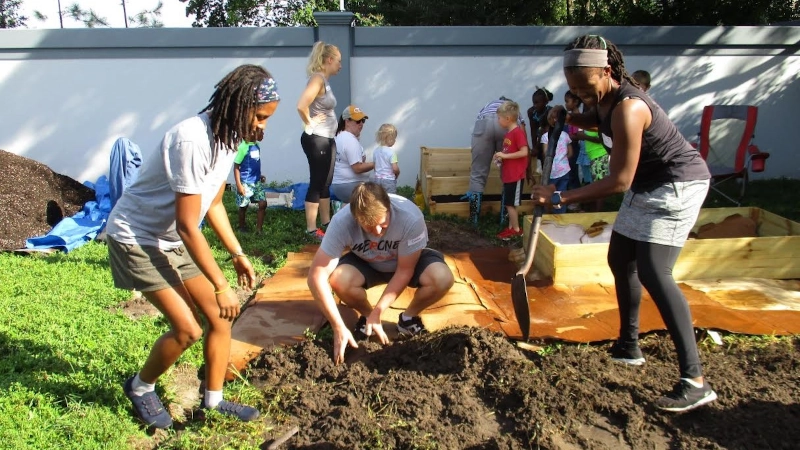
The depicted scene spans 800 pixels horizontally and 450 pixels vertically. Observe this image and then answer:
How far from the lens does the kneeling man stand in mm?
3287

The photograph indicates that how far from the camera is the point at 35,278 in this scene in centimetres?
496

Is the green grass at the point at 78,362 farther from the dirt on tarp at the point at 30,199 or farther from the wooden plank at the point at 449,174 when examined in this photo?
the wooden plank at the point at 449,174

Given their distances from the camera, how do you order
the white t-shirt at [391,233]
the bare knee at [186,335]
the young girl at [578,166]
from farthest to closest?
the young girl at [578,166] < the white t-shirt at [391,233] < the bare knee at [186,335]

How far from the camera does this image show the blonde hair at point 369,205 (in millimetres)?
3158

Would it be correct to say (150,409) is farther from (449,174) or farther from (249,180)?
(449,174)

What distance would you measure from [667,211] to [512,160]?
3.52 meters

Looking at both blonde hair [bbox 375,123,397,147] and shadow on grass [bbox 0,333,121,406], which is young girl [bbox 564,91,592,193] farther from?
shadow on grass [bbox 0,333,121,406]

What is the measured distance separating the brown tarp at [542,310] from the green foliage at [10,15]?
Answer: 23.0 m

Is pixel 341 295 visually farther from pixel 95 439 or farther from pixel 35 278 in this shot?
pixel 35 278

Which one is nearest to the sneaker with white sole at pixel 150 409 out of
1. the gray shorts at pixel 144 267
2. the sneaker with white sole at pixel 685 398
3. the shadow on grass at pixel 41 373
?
the shadow on grass at pixel 41 373

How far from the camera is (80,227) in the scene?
245 inches

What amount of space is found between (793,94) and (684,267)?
642 centimetres

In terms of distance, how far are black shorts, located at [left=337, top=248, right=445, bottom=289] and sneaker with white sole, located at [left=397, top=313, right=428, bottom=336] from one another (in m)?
0.25

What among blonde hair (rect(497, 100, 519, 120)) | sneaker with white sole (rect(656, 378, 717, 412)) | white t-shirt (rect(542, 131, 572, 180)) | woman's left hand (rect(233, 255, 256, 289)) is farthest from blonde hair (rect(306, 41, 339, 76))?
sneaker with white sole (rect(656, 378, 717, 412))
